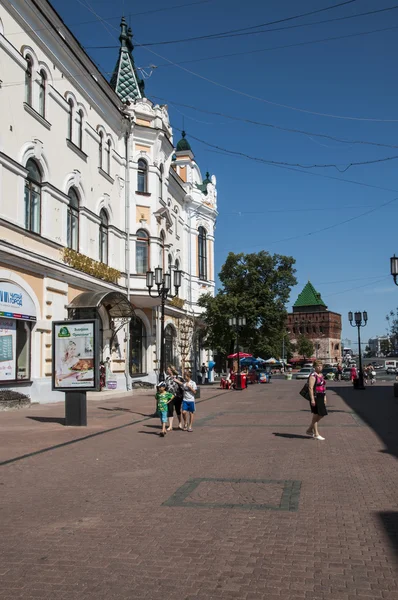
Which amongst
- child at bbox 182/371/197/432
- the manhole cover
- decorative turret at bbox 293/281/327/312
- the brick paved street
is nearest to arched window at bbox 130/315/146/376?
child at bbox 182/371/197/432

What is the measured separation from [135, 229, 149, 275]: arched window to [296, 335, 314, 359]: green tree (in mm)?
92740

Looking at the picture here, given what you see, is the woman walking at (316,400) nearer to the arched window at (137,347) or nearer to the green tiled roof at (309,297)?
the arched window at (137,347)

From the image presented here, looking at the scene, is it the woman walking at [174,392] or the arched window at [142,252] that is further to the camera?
the arched window at [142,252]

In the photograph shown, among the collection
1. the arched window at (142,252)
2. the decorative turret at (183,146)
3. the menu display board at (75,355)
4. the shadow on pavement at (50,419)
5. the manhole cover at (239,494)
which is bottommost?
the manhole cover at (239,494)

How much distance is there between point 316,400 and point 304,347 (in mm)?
110910

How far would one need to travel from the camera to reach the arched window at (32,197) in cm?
2166

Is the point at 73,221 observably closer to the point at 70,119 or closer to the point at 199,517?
the point at 70,119

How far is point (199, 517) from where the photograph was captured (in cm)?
645

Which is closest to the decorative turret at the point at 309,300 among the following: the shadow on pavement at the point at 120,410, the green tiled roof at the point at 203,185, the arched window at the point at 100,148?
the green tiled roof at the point at 203,185

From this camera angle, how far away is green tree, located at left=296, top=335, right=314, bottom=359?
398 feet

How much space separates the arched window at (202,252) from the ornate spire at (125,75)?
40.9ft

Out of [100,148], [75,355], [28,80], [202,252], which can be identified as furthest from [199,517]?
[202,252]

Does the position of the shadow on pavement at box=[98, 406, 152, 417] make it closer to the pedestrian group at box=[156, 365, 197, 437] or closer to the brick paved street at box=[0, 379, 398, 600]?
the pedestrian group at box=[156, 365, 197, 437]

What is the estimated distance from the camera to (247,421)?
16.3 meters
